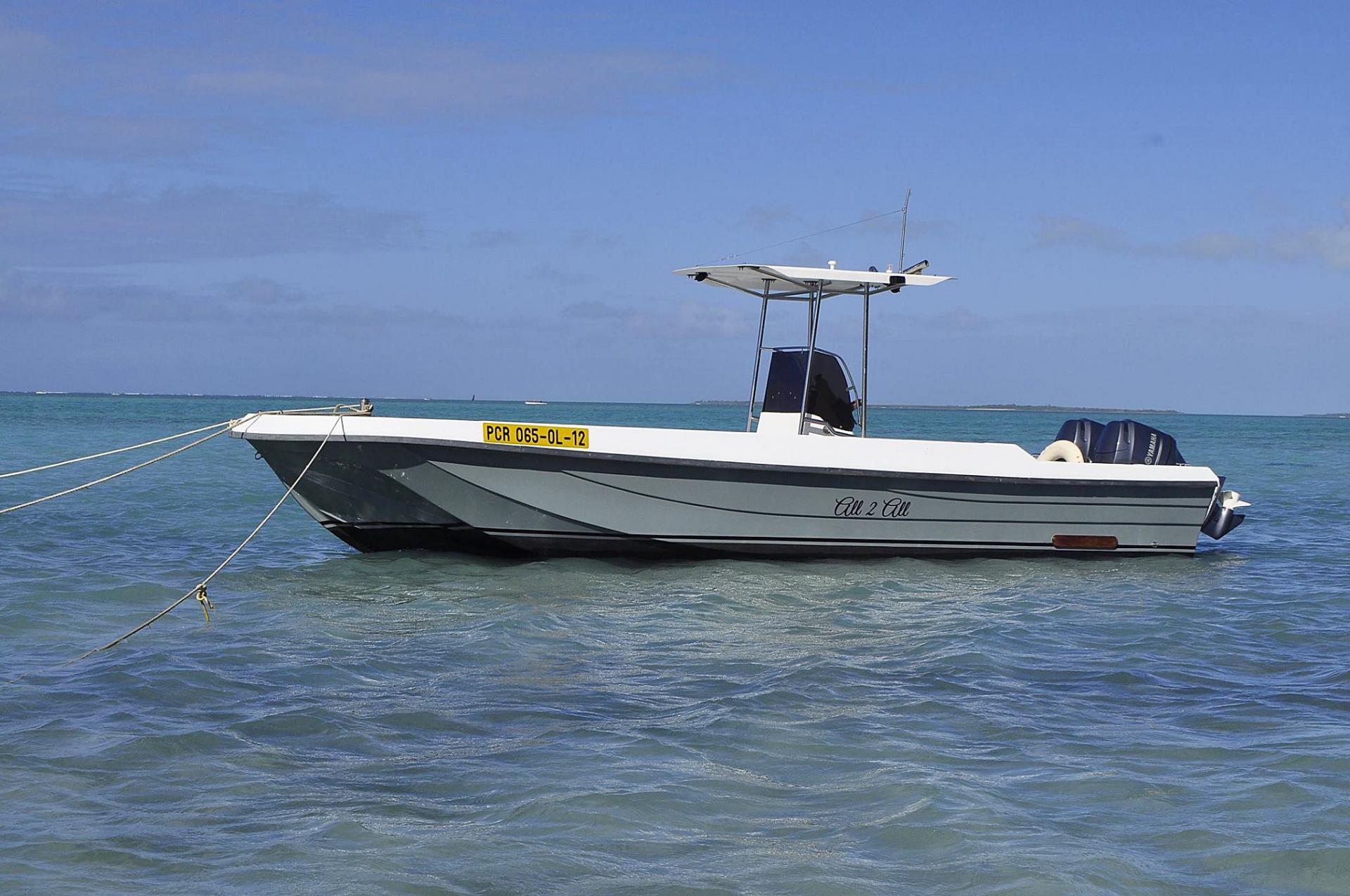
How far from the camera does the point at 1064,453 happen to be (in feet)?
38.2

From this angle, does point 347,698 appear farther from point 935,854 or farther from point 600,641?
point 935,854

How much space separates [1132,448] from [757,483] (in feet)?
13.6

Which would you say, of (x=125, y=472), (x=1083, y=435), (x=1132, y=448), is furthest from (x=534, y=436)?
(x=1132, y=448)

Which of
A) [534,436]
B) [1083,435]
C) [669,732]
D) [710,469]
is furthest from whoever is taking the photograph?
[1083,435]

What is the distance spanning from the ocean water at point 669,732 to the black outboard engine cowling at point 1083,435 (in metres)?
1.84

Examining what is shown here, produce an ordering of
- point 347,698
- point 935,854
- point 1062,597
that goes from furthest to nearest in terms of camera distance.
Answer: point 1062,597
point 347,698
point 935,854

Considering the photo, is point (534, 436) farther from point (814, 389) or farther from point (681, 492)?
point (814, 389)

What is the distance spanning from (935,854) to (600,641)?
3.60 meters

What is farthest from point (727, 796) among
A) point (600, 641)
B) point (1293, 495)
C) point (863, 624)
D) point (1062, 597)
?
point (1293, 495)

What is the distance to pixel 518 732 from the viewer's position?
531cm

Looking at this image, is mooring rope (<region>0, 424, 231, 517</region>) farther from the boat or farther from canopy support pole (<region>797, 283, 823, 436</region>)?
canopy support pole (<region>797, 283, 823, 436</region>)

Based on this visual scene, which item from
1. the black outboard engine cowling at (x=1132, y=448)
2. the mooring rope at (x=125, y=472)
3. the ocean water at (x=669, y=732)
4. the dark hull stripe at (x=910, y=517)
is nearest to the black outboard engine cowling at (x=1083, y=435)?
the black outboard engine cowling at (x=1132, y=448)

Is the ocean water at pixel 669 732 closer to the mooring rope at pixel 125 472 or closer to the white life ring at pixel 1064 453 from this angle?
the mooring rope at pixel 125 472

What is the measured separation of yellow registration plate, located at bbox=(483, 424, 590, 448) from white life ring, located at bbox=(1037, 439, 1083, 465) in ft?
15.2
